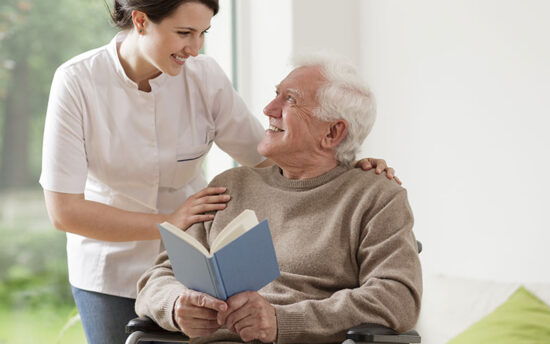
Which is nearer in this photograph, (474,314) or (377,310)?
(377,310)

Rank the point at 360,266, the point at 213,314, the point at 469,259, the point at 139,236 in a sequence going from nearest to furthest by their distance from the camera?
the point at 213,314, the point at 360,266, the point at 139,236, the point at 469,259

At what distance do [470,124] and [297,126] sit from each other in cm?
113

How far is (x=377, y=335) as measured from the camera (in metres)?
1.65

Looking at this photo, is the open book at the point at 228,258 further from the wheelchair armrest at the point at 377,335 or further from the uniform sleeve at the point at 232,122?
the uniform sleeve at the point at 232,122

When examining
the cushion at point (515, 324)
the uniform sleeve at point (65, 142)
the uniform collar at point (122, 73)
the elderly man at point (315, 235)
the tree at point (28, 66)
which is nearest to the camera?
the elderly man at point (315, 235)

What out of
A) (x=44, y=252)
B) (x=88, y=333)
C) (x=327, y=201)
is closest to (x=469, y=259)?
(x=327, y=201)

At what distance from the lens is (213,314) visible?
1742 millimetres

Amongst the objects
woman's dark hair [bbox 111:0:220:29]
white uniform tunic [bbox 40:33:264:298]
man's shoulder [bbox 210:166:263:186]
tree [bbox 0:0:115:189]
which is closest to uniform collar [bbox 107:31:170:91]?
white uniform tunic [bbox 40:33:264:298]

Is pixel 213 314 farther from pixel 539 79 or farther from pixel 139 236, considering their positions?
pixel 539 79

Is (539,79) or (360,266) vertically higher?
(539,79)

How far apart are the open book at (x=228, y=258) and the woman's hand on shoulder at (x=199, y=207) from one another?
1.22 ft

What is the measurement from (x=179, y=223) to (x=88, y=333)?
1.52 ft

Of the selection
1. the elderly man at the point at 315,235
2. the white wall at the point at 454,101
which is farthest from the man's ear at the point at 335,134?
the white wall at the point at 454,101

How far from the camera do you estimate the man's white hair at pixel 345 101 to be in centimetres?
207
